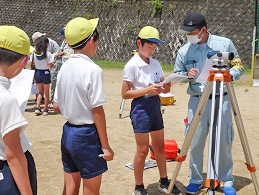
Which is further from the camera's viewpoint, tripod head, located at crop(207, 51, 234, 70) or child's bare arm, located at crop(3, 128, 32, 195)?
tripod head, located at crop(207, 51, 234, 70)

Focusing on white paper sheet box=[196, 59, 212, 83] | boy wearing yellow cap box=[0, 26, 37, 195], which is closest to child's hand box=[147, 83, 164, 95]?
white paper sheet box=[196, 59, 212, 83]

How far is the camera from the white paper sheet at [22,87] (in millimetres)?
2316

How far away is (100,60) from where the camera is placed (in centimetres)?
1827

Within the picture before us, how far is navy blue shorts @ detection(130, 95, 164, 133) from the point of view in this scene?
3.81 metres

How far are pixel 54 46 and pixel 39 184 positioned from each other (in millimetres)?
4699

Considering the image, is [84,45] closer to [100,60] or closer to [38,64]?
[38,64]

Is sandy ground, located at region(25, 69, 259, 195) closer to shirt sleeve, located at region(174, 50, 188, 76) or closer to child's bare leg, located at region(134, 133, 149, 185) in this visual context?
child's bare leg, located at region(134, 133, 149, 185)

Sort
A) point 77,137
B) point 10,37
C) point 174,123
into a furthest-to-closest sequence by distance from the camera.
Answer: point 174,123 → point 77,137 → point 10,37

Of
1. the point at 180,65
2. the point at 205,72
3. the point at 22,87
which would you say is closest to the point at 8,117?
the point at 22,87

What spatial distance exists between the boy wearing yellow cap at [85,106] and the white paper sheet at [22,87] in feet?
1.11

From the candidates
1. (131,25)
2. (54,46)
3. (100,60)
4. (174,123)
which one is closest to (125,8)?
(131,25)

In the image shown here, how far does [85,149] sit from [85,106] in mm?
310

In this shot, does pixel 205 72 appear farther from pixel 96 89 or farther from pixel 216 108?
pixel 96 89

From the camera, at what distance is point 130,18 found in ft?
57.2
